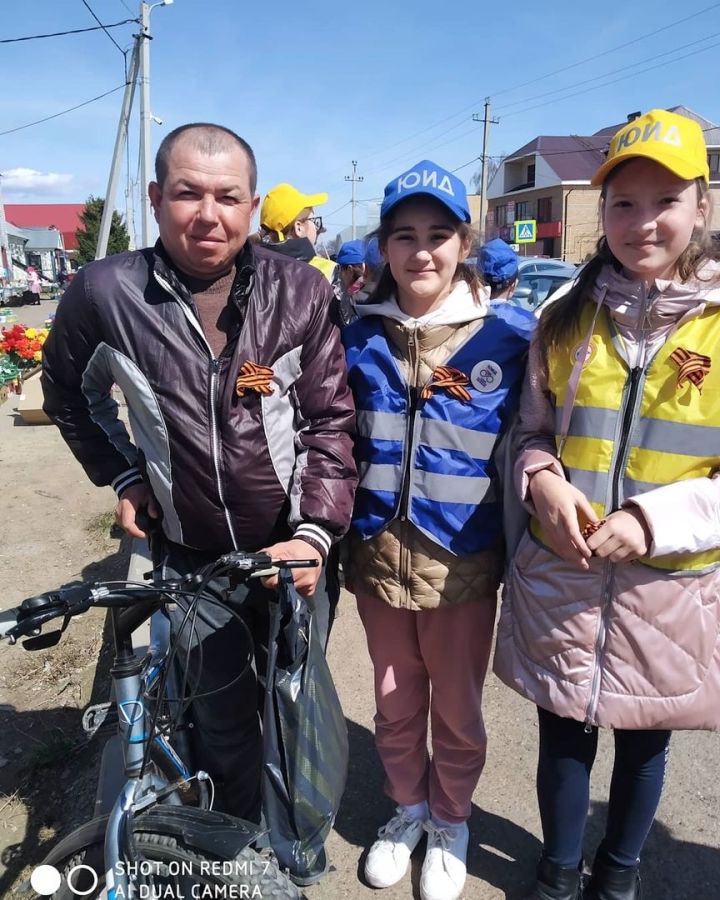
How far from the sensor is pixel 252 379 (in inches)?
71.8

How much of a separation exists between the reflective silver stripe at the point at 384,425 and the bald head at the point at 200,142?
0.73 m

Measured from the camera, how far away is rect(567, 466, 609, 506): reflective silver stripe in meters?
1.76

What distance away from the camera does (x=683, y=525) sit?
1627 millimetres

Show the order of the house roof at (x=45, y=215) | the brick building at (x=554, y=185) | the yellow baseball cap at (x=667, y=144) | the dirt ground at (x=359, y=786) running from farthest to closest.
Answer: the house roof at (x=45, y=215)
the brick building at (x=554, y=185)
the dirt ground at (x=359, y=786)
the yellow baseball cap at (x=667, y=144)

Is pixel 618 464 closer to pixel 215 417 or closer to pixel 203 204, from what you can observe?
pixel 215 417

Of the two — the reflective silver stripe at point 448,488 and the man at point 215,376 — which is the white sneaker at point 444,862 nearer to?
the man at point 215,376

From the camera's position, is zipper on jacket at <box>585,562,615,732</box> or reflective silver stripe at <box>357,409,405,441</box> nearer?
zipper on jacket at <box>585,562,615,732</box>

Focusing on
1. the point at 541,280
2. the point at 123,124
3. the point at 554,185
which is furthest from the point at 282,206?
the point at 554,185

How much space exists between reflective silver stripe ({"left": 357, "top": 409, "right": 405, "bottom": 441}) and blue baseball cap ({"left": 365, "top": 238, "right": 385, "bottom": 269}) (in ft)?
1.60

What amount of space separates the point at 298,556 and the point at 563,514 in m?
0.67

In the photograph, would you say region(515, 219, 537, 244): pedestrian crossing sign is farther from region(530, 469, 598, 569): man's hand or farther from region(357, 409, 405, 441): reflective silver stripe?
region(530, 469, 598, 569): man's hand

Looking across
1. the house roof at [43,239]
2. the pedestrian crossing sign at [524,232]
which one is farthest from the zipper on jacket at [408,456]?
the house roof at [43,239]

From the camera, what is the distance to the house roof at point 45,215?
77562mm

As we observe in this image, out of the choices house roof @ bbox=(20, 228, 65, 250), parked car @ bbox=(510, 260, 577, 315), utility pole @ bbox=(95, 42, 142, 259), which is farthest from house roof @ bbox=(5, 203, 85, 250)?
parked car @ bbox=(510, 260, 577, 315)
